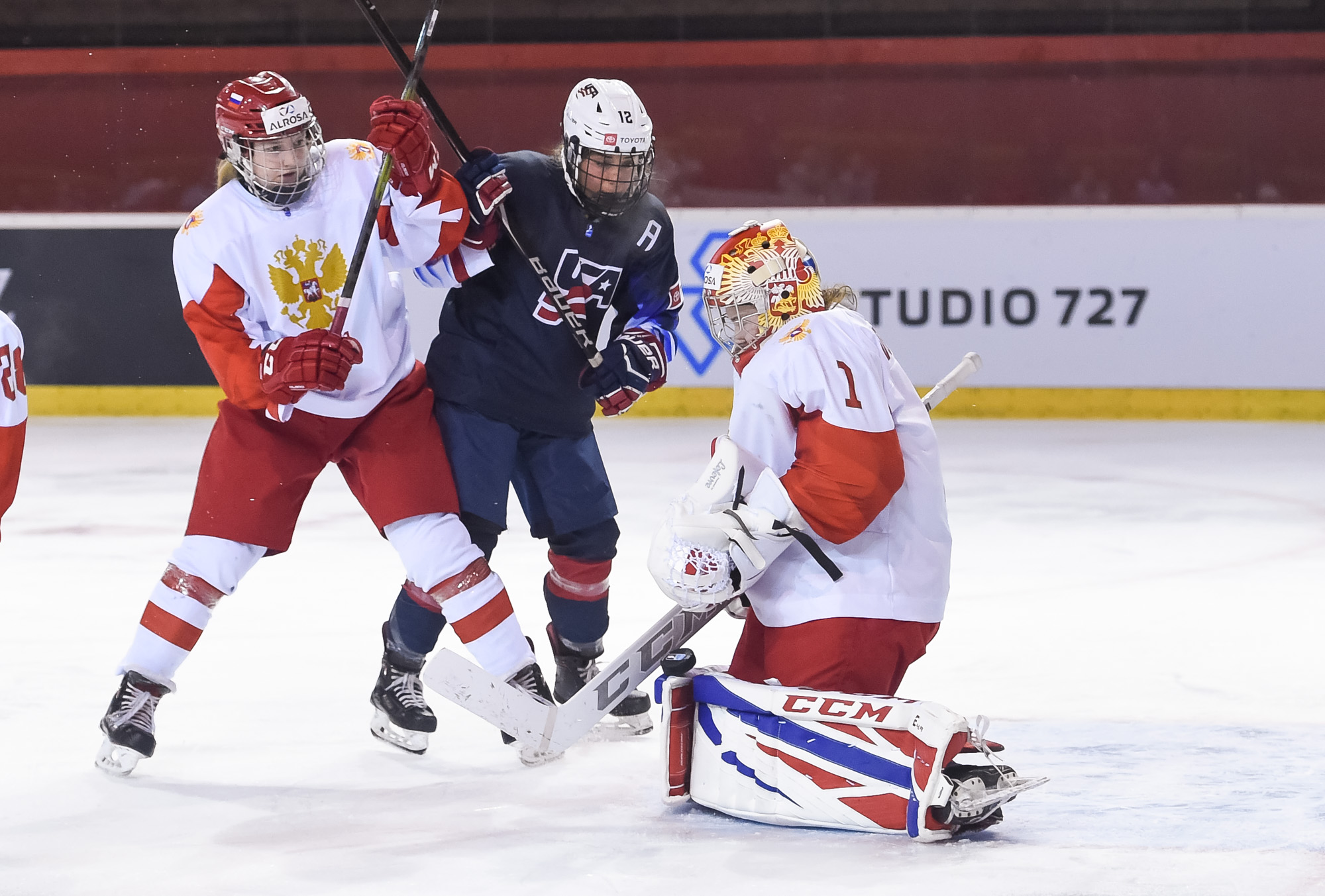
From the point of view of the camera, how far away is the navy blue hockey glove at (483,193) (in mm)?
2525

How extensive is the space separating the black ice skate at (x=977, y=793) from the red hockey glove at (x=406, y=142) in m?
1.17

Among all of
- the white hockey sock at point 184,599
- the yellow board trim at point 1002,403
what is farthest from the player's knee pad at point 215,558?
the yellow board trim at point 1002,403

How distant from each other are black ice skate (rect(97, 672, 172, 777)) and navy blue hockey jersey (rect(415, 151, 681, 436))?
66 centimetres

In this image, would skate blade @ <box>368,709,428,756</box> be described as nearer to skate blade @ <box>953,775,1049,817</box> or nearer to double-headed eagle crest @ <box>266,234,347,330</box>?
double-headed eagle crest @ <box>266,234,347,330</box>

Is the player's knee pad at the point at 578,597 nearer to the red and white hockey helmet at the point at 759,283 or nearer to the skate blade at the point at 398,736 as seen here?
the skate blade at the point at 398,736

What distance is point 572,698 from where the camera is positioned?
2322mm

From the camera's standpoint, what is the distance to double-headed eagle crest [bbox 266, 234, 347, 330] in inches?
94.6

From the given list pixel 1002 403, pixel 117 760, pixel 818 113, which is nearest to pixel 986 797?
pixel 117 760

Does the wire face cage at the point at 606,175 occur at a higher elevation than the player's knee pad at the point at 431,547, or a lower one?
higher

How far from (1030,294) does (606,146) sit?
4.43 meters

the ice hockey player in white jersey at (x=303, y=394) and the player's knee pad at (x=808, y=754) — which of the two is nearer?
the player's knee pad at (x=808, y=754)

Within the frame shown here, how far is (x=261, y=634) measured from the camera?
10.7ft

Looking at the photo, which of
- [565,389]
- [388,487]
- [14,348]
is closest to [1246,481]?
[565,389]

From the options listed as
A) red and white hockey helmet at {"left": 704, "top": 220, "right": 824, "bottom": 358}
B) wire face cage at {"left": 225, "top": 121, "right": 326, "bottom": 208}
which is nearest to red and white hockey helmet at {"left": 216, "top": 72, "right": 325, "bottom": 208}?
wire face cage at {"left": 225, "top": 121, "right": 326, "bottom": 208}
